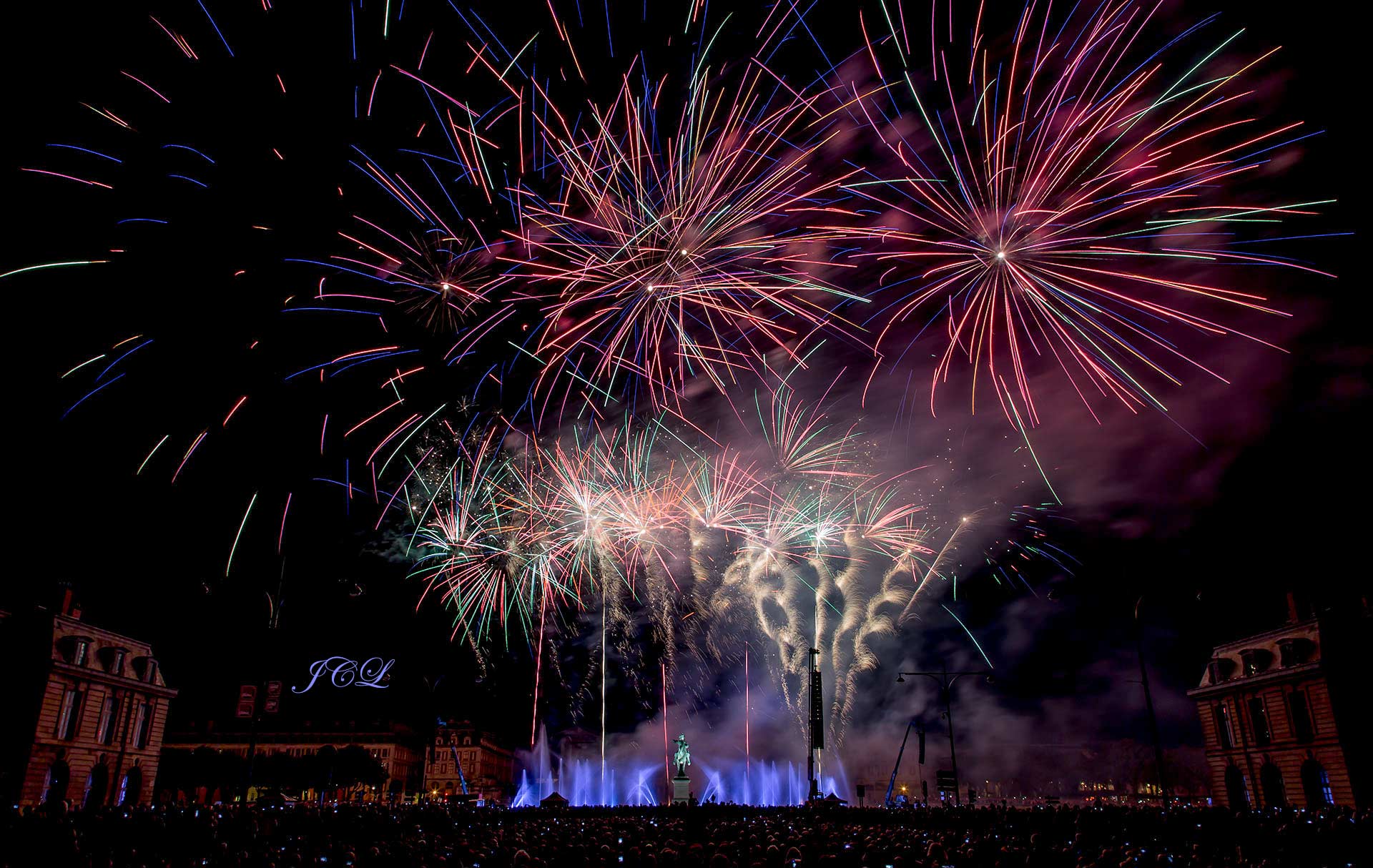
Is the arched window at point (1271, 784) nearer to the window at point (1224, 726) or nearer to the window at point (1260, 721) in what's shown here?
the window at point (1260, 721)

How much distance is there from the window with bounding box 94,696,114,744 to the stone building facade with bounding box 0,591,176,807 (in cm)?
6

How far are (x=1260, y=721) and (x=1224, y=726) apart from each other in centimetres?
550

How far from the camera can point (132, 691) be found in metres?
64.9

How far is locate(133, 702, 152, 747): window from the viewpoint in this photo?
65062 millimetres

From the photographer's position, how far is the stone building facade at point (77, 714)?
52281mm

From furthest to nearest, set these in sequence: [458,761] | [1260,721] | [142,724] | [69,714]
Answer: [458,761] < [142,724] < [69,714] < [1260,721]

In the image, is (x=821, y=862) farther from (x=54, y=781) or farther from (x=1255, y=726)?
(x=54, y=781)

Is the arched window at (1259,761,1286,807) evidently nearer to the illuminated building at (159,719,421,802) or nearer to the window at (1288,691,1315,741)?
the window at (1288,691,1315,741)

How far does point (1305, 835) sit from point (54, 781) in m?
68.1

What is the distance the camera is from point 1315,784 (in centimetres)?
5009

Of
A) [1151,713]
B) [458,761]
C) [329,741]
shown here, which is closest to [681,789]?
[1151,713]

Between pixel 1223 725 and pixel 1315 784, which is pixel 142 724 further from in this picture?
pixel 1223 725

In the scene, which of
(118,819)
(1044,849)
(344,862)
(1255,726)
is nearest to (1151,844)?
(1044,849)

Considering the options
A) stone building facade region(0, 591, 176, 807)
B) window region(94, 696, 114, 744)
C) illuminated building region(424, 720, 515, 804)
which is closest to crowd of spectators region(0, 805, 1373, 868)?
stone building facade region(0, 591, 176, 807)
